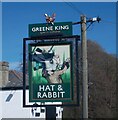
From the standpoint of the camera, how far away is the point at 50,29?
25344mm

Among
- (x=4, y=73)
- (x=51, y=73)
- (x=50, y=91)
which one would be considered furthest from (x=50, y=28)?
(x=4, y=73)

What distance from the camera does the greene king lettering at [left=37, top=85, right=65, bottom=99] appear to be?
2464 centimetres

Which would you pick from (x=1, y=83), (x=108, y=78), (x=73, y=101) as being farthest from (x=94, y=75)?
(x=73, y=101)

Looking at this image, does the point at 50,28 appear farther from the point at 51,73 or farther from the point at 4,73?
the point at 4,73

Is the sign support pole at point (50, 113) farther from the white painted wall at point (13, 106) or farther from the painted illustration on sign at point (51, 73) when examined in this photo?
the white painted wall at point (13, 106)

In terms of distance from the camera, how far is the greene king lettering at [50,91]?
2464cm

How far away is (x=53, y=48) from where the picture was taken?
24984 mm

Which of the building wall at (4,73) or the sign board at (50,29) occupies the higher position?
the sign board at (50,29)

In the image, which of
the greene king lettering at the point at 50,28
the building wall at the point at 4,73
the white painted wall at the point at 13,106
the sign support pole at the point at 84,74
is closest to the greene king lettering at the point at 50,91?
the sign support pole at the point at 84,74

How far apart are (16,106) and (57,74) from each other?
75.5ft

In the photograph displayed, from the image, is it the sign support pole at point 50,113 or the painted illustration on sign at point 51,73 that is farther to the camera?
the painted illustration on sign at point 51,73

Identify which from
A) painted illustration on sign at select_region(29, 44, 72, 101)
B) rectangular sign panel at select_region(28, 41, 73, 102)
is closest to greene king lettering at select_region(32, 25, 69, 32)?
rectangular sign panel at select_region(28, 41, 73, 102)

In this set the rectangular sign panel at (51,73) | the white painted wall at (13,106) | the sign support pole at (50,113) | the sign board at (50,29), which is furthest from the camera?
the white painted wall at (13,106)

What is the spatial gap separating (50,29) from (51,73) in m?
2.54
